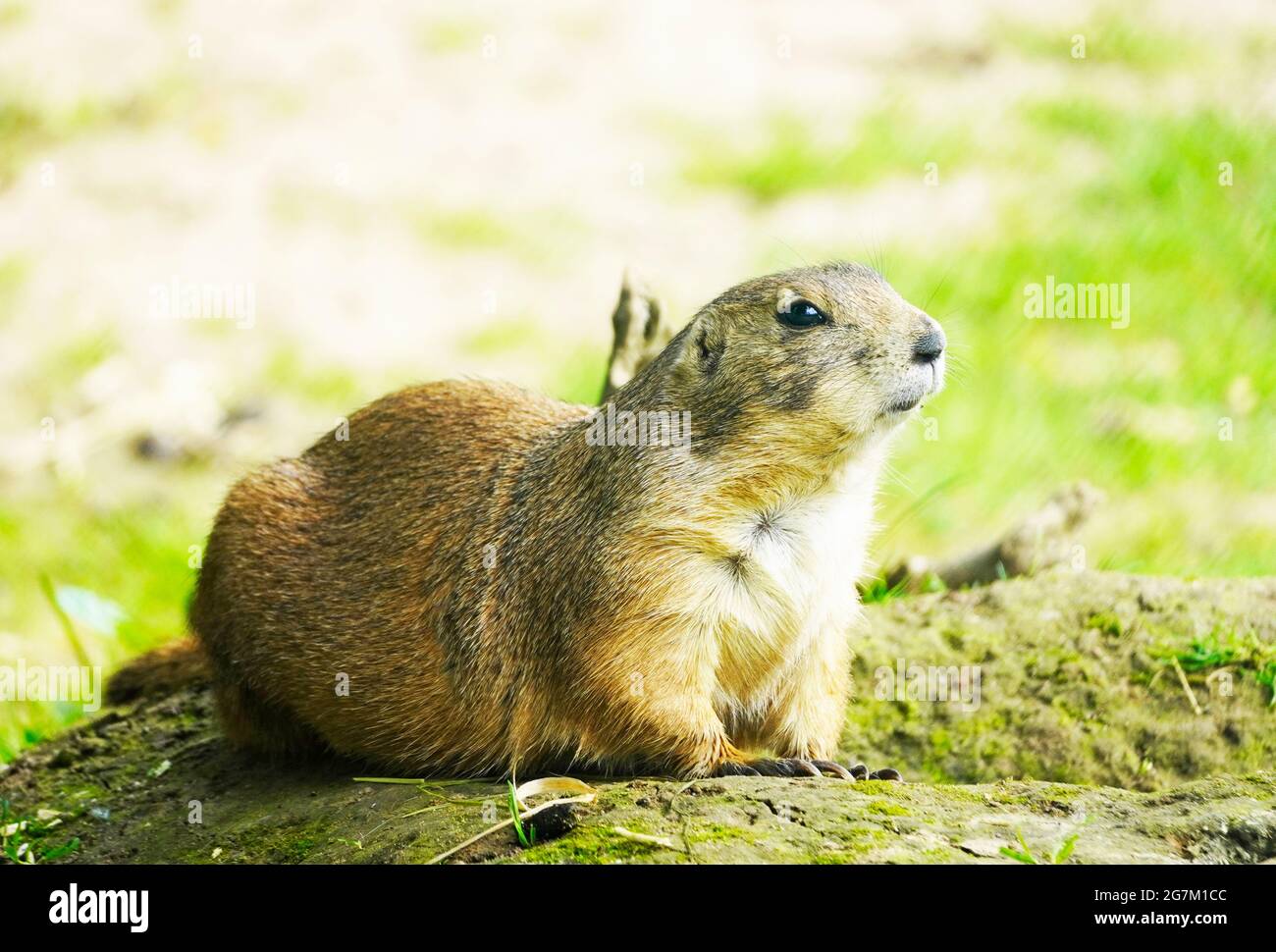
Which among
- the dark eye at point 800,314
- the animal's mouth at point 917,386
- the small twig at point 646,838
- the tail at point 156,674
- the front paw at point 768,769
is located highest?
the dark eye at point 800,314

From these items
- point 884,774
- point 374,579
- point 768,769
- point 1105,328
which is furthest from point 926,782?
point 1105,328

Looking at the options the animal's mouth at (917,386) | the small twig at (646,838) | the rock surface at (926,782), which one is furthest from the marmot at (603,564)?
the small twig at (646,838)

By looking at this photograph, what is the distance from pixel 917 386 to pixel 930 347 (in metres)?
0.14

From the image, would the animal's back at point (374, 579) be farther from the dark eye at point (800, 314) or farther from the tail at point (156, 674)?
the dark eye at point (800, 314)

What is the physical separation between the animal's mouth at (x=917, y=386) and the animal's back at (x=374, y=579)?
1.68 m

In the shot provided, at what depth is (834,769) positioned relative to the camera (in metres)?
5.77

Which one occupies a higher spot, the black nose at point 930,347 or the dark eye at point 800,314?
the dark eye at point 800,314

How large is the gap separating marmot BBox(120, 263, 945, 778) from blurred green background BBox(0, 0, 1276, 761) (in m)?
2.54

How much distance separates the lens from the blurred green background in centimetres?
1025

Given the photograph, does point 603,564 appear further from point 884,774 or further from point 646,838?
point 884,774

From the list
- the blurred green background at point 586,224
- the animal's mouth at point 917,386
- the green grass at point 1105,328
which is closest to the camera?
the animal's mouth at point 917,386

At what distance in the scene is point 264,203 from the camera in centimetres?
1280

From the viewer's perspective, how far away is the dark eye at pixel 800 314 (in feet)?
18.6

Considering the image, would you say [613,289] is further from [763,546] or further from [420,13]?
[763,546]
